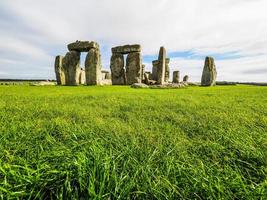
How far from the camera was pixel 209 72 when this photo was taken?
62.8 feet

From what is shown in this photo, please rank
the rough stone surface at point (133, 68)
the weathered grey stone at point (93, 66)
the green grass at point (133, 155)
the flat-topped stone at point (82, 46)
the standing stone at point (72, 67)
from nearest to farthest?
the green grass at point (133, 155), the weathered grey stone at point (93, 66), the standing stone at point (72, 67), the flat-topped stone at point (82, 46), the rough stone surface at point (133, 68)

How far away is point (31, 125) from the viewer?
10.1 ft

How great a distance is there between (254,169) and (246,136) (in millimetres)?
928

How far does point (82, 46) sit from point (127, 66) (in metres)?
4.66

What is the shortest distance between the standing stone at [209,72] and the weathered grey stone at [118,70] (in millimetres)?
7851

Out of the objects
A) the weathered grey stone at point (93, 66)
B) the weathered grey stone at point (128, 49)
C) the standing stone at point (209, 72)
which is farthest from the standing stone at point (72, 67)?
the standing stone at point (209, 72)

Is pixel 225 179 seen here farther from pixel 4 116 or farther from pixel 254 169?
pixel 4 116

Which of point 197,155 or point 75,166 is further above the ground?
point 75,166

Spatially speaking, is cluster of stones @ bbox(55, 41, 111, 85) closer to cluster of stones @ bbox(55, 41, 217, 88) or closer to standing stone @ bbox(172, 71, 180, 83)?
cluster of stones @ bbox(55, 41, 217, 88)

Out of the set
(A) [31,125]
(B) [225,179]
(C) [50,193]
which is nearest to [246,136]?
(B) [225,179]

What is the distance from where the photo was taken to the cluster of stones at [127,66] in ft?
61.5

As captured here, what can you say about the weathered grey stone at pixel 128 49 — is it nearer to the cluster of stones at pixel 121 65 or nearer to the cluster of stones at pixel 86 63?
the cluster of stones at pixel 121 65

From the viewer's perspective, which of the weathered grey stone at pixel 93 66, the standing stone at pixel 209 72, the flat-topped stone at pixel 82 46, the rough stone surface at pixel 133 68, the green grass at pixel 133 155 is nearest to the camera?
the green grass at pixel 133 155

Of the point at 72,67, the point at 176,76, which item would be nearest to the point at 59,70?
the point at 72,67
